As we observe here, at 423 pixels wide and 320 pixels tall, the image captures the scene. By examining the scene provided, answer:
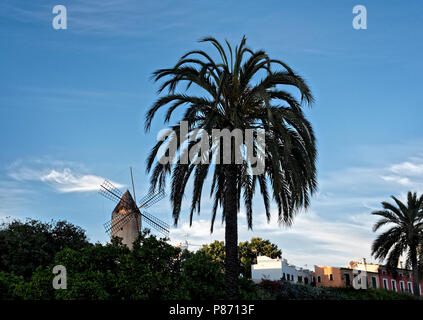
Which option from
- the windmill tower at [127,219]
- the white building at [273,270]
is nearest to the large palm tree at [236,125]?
the windmill tower at [127,219]

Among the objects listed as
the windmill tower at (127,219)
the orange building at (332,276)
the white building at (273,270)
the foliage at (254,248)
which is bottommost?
the orange building at (332,276)

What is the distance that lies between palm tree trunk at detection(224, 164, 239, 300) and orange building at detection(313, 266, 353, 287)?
48041 mm

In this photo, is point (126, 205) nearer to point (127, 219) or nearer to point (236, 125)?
point (127, 219)

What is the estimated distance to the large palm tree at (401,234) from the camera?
36.8m

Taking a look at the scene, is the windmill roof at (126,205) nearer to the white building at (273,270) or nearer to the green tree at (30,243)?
the green tree at (30,243)

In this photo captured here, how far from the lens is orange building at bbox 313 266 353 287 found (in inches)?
2415

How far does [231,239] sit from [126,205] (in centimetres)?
2365

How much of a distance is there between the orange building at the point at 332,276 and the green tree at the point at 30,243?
36166mm

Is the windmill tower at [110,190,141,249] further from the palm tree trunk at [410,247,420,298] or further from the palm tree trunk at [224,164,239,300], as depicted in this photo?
the palm tree trunk at [410,247,420,298]

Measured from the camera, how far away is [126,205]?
39062mm

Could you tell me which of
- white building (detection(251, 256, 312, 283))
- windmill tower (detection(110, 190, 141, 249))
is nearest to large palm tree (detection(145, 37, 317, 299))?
windmill tower (detection(110, 190, 141, 249))
